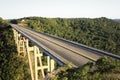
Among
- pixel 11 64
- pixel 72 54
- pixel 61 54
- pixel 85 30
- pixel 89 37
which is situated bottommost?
pixel 89 37

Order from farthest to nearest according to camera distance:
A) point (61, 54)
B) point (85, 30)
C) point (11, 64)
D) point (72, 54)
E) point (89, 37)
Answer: point (85, 30), point (89, 37), point (11, 64), point (72, 54), point (61, 54)

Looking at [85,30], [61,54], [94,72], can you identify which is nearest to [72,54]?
[61,54]

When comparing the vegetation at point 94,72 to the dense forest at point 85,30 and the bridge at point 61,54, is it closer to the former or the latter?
the bridge at point 61,54

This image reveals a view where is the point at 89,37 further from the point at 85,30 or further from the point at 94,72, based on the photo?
the point at 94,72

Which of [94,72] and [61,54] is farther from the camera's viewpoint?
[61,54]

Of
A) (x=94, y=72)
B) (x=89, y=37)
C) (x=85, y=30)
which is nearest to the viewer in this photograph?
(x=94, y=72)

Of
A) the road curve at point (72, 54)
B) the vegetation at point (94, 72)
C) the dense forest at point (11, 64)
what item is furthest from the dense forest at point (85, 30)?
the vegetation at point (94, 72)
